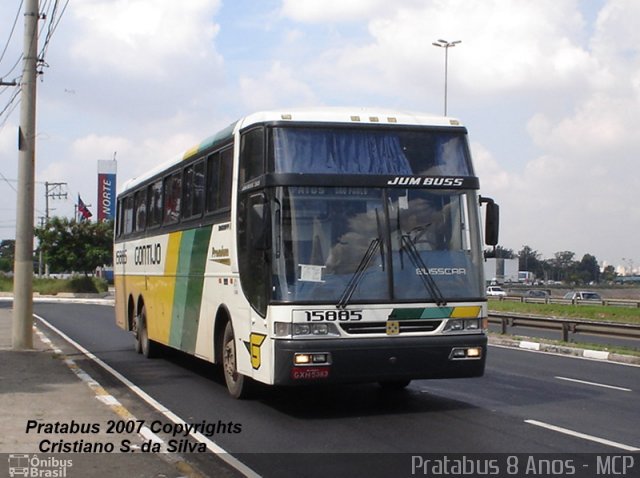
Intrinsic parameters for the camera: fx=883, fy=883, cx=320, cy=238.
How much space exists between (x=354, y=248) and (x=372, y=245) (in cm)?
21

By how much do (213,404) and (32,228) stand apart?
7.64 m

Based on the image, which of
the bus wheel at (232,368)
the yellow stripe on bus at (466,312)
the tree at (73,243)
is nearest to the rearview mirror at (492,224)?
the yellow stripe on bus at (466,312)

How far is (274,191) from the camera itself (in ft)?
32.7

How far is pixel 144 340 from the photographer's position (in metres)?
18.0

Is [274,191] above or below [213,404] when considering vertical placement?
above

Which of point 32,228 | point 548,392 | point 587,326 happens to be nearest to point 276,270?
point 548,392

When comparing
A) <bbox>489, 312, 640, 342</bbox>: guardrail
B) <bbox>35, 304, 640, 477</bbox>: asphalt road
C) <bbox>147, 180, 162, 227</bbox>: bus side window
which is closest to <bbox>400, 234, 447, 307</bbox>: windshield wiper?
<bbox>35, 304, 640, 477</bbox>: asphalt road

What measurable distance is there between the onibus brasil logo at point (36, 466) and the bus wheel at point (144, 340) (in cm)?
973

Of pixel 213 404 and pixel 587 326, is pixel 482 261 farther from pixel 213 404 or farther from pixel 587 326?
pixel 587 326

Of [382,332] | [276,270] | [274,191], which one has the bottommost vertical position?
[382,332]

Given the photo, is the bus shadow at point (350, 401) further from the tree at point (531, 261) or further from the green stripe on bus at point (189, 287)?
the tree at point (531, 261)

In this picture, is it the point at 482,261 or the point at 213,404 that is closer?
the point at 482,261

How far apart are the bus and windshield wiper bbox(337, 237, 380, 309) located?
0.01 metres

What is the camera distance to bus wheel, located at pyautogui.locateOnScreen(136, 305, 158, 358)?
1769cm
